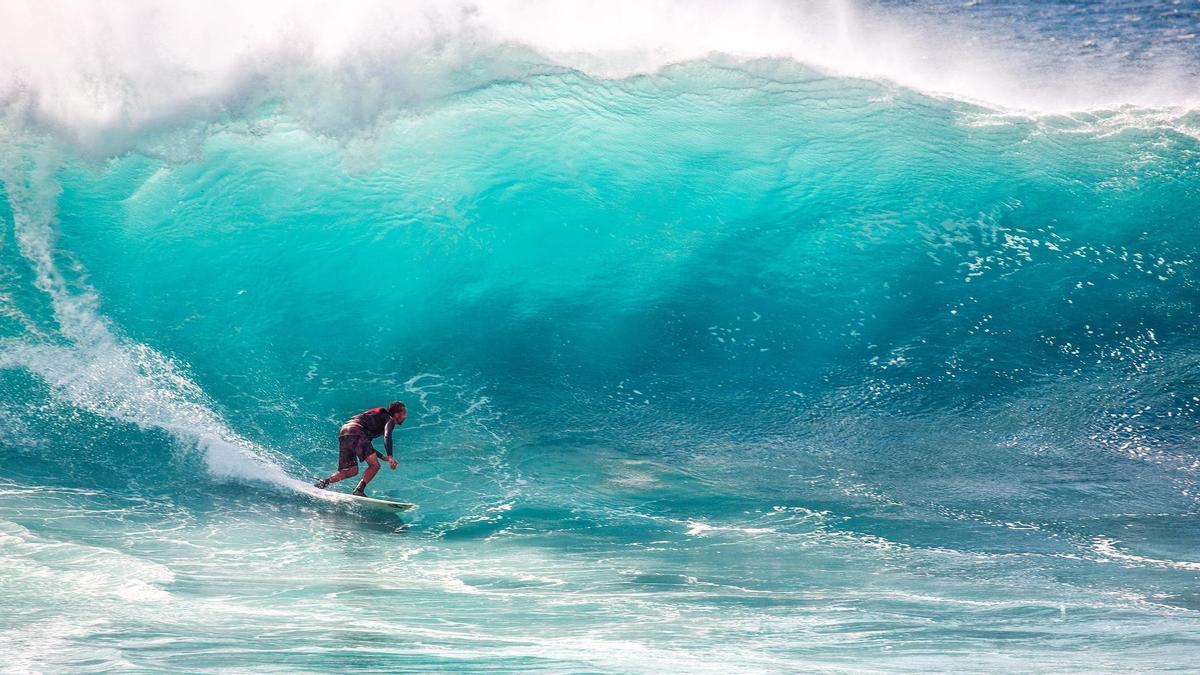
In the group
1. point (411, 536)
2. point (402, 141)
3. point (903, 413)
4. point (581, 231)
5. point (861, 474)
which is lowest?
point (411, 536)

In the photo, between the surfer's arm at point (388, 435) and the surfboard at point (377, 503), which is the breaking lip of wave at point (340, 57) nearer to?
the surfer's arm at point (388, 435)

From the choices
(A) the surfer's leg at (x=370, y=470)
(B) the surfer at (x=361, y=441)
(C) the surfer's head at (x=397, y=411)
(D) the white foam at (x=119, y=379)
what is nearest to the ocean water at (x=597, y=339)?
(D) the white foam at (x=119, y=379)

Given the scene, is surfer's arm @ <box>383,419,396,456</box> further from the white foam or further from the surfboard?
the white foam

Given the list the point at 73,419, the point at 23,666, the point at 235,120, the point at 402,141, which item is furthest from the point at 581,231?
the point at 23,666

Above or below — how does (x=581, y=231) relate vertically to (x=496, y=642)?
above

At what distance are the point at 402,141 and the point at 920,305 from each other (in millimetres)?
5827

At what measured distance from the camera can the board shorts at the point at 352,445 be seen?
8.43 metres

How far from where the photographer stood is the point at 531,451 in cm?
927

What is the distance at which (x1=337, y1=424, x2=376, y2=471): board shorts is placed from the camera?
8.43m

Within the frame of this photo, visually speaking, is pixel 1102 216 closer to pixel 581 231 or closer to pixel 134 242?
pixel 581 231

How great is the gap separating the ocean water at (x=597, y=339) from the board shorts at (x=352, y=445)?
1.39 ft

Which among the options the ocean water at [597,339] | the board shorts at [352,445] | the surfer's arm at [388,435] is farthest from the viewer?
the board shorts at [352,445]

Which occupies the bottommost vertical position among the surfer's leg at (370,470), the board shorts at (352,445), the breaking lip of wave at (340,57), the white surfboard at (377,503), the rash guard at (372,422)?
the white surfboard at (377,503)

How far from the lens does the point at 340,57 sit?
11.8 m
